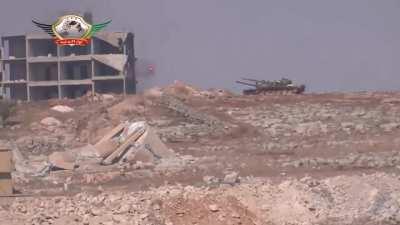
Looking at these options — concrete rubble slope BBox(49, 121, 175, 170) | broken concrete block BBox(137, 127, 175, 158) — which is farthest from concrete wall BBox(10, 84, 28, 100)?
broken concrete block BBox(137, 127, 175, 158)

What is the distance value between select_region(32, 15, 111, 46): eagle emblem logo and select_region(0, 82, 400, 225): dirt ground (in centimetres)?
1996

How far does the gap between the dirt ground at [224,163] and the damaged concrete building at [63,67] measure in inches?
759

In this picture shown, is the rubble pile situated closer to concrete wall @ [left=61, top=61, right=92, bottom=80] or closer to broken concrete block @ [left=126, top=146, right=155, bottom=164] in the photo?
broken concrete block @ [left=126, top=146, right=155, bottom=164]

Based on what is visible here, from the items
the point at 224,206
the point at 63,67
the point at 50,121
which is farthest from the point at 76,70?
the point at 224,206

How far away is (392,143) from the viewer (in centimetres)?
2984

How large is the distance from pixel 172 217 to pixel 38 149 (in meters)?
15.6

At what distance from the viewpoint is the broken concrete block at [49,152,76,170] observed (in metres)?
27.3

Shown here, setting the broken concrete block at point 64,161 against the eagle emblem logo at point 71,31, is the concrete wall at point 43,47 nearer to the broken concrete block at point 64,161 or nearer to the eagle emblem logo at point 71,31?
the eagle emblem logo at point 71,31

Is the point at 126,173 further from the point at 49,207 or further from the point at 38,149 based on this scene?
the point at 38,149

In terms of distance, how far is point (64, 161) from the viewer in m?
27.7

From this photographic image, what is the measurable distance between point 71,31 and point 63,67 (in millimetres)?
2626

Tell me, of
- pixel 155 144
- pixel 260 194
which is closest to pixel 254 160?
pixel 155 144

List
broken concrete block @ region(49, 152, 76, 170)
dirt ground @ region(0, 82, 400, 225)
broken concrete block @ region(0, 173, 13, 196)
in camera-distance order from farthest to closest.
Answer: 1. broken concrete block @ region(49, 152, 76, 170)
2. broken concrete block @ region(0, 173, 13, 196)
3. dirt ground @ region(0, 82, 400, 225)

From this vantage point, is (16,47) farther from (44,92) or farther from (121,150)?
(121,150)
